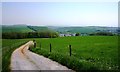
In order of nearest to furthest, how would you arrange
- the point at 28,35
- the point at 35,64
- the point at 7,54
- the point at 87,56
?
the point at 35,64 < the point at 87,56 < the point at 7,54 < the point at 28,35

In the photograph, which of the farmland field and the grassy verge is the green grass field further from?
the grassy verge

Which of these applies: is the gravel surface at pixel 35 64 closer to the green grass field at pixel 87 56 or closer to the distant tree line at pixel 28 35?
the green grass field at pixel 87 56

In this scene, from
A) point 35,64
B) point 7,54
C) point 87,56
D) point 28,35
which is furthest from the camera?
point 28,35

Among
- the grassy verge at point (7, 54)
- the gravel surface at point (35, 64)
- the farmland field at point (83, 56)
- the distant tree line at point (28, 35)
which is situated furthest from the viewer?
the distant tree line at point (28, 35)

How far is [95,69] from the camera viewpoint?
12016mm

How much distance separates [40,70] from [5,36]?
322 ft

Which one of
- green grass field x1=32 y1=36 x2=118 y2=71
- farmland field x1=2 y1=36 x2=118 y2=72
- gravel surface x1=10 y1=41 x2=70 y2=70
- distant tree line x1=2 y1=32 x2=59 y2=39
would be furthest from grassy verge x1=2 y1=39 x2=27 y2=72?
distant tree line x1=2 y1=32 x2=59 y2=39

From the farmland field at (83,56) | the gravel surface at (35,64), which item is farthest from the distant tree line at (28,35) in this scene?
the gravel surface at (35,64)

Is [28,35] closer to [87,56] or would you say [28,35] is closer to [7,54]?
[7,54]

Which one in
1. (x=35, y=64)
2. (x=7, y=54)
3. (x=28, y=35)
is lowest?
(x=28, y=35)

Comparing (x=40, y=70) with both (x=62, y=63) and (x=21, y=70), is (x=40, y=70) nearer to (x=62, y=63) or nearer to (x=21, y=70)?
(x=21, y=70)

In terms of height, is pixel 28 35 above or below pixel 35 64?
below

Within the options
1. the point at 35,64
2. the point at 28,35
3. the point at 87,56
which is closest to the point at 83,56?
the point at 87,56

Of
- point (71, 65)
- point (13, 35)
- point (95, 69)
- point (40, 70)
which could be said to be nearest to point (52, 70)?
point (40, 70)
